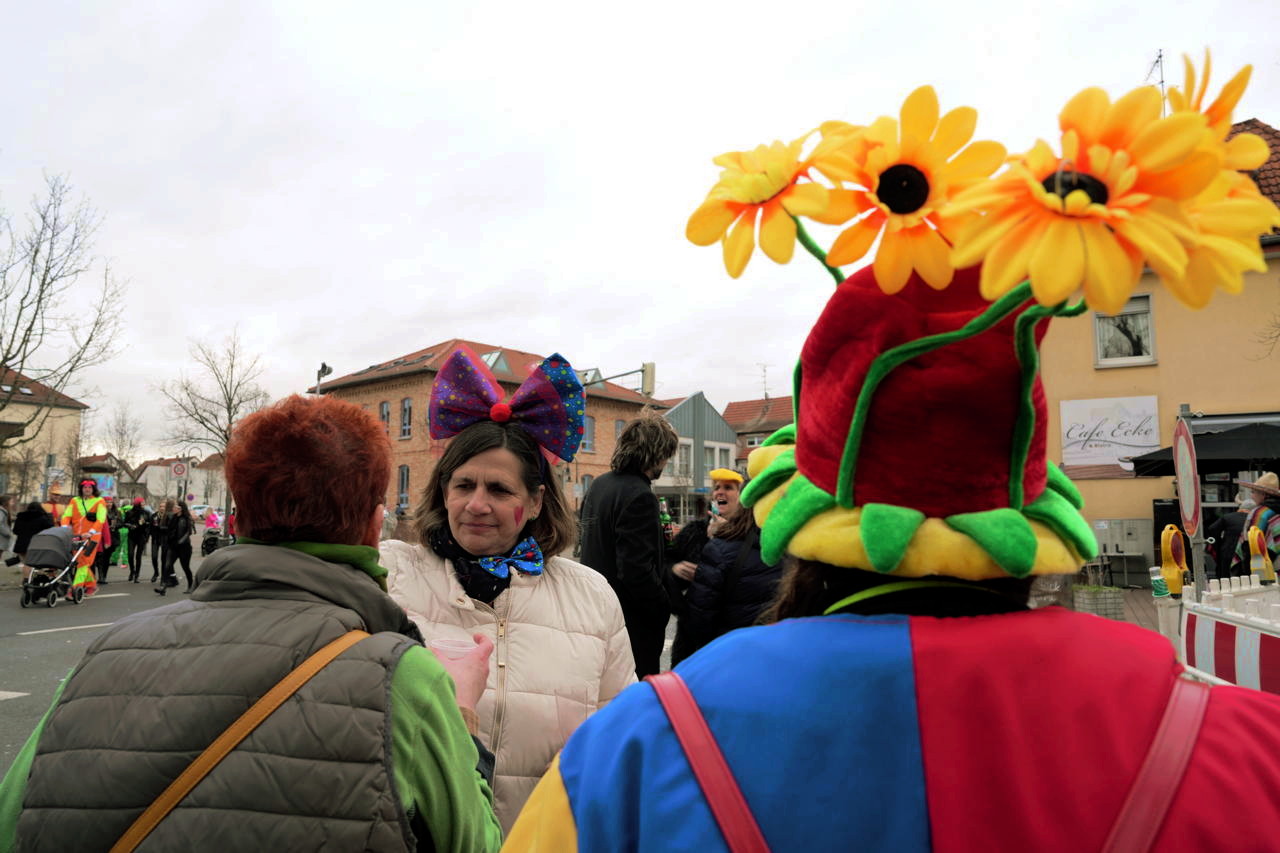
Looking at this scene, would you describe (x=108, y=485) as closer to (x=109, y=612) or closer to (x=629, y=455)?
(x=109, y=612)

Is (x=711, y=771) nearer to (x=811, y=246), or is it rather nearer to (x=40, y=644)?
(x=811, y=246)

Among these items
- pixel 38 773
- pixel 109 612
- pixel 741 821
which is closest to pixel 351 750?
pixel 38 773

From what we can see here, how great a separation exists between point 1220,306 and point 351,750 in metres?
18.5

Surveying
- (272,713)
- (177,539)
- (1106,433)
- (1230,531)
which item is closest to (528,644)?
(272,713)

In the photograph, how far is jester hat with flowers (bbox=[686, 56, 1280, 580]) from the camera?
791mm

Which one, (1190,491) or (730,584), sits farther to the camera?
(1190,491)

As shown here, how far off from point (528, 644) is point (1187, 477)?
177 inches

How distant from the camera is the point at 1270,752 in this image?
2.87 ft

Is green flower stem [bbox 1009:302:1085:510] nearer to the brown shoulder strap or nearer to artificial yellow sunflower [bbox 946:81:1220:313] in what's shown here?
artificial yellow sunflower [bbox 946:81:1220:313]

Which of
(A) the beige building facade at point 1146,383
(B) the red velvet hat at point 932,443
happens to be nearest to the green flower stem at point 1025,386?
(B) the red velvet hat at point 932,443

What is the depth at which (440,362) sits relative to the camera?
47062mm

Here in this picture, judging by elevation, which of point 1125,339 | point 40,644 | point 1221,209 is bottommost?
point 40,644

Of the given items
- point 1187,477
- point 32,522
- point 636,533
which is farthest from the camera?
point 32,522

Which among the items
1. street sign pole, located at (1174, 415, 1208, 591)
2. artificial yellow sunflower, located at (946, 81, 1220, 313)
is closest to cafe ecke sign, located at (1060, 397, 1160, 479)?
street sign pole, located at (1174, 415, 1208, 591)
